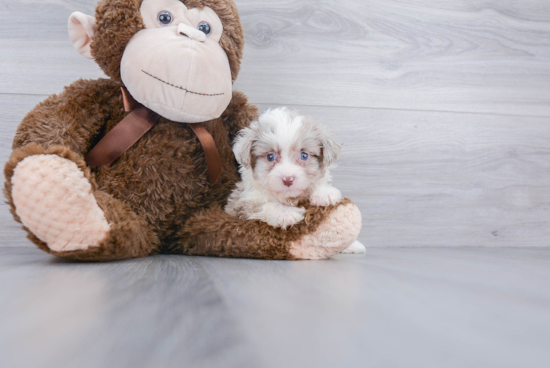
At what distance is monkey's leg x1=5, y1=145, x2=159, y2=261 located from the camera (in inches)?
25.0

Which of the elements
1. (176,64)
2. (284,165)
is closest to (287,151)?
(284,165)

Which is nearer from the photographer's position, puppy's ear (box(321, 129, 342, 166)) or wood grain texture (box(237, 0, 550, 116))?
puppy's ear (box(321, 129, 342, 166))

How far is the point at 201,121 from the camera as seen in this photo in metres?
0.83

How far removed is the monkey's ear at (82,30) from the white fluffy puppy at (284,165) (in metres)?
0.38

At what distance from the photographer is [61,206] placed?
64cm

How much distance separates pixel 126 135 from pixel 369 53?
765 millimetres

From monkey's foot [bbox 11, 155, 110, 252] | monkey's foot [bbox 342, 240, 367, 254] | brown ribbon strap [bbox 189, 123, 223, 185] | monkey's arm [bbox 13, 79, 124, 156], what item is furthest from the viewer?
monkey's foot [bbox 342, 240, 367, 254]

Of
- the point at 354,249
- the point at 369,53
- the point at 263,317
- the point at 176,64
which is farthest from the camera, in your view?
the point at 369,53

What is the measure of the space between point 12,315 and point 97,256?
0.29m

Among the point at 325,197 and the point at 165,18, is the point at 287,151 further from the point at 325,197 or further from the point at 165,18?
the point at 165,18

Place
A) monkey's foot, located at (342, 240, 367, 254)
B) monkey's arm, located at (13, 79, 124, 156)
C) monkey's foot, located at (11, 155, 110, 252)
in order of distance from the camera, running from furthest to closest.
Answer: monkey's foot, located at (342, 240, 367, 254) < monkey's arm, located at (13, 79, 124, 156) < monkey's foot, located at (11, 155, 110, 252)

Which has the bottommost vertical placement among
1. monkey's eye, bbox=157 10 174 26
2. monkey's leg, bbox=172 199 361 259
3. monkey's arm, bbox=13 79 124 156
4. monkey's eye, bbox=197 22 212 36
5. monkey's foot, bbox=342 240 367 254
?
monkey's foot, bbox=342 240 367 254

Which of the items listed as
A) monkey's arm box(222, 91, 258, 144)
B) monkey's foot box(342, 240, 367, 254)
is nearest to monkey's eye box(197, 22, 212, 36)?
monkey's arm box(222, 91, 258, 144)

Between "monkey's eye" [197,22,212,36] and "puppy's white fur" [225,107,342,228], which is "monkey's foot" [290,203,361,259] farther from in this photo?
"monkey's eye" [197,22,212,36]
